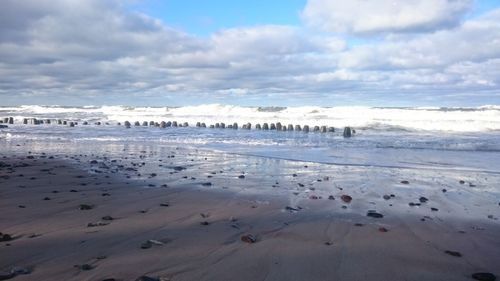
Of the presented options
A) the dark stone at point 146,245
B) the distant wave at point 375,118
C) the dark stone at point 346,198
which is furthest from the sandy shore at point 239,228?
the distant wave at point 375,118

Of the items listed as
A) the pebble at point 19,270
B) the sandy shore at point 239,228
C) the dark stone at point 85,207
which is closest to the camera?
the pebble at point 19,270

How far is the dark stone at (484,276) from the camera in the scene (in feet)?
12.2

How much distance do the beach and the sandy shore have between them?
0.01 meters

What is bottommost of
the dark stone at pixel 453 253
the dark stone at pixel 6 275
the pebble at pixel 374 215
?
the dark stone at pixel 453 253

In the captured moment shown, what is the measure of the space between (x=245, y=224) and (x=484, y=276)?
8.54 feet

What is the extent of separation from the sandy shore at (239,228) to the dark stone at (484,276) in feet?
0.17

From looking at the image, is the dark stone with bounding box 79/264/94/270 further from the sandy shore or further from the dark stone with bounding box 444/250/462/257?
the dark stone with bounding box 444/250/462/257

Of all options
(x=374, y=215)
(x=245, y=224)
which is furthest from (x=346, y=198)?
(x=245, y=224)

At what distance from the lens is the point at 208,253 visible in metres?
4.27

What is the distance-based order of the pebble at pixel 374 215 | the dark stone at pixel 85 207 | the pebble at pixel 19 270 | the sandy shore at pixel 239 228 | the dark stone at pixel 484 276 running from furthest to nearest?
the dark stone at pixel 85 207
the pebble at pixel 374 215
the sandy shore at pixel 239 228
the dark stone at pixel 484 276
the pebble at pixel 19 270

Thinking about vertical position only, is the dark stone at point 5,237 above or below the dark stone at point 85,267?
above

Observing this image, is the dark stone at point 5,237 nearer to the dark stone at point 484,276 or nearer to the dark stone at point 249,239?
the dark stone at point 249,239

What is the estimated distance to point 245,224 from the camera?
550 centimetres

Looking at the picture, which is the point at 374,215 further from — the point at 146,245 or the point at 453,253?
the point at 146,245
